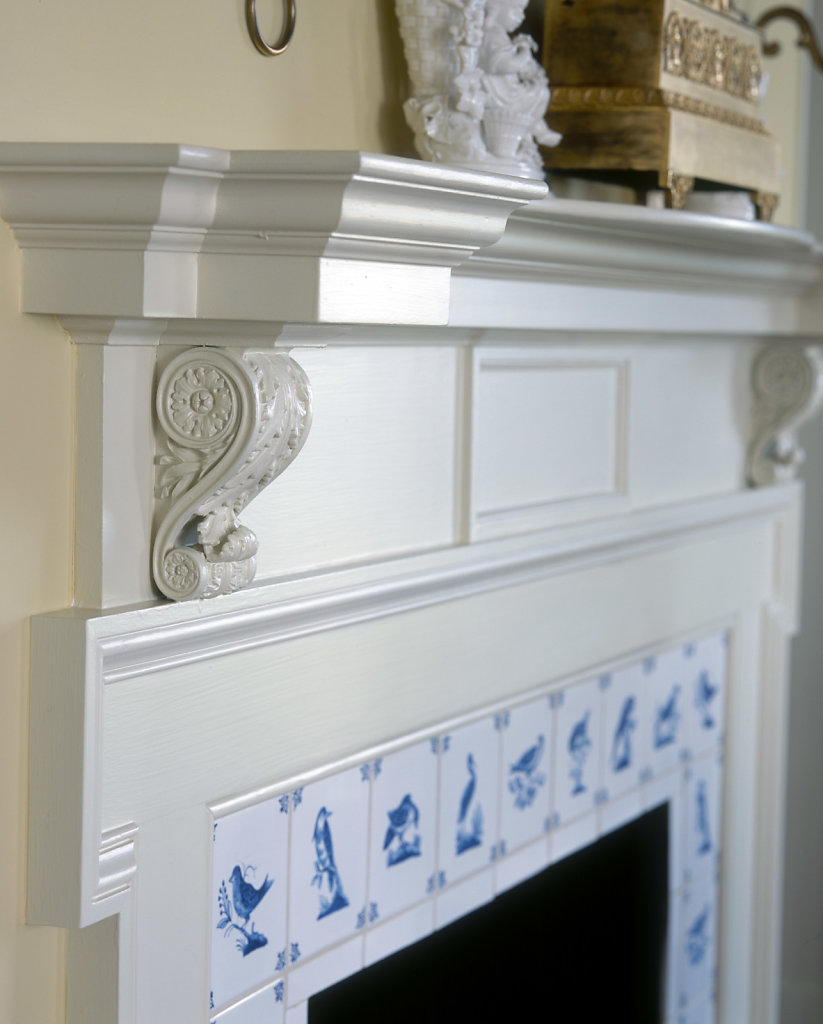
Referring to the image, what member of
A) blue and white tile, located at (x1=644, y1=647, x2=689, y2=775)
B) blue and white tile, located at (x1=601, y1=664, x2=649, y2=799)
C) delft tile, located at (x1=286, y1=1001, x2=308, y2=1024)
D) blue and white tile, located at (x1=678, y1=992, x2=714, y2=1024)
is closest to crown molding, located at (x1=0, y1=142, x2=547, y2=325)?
delft tile, located at (x1=286, y1=1001, x2=308, y2=1024)

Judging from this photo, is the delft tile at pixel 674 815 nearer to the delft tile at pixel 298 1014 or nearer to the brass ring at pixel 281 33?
the delft tile at pixel 298 1014

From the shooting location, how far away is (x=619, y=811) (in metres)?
1.78

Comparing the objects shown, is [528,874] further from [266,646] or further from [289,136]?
[289,136]

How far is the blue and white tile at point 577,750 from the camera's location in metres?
1.62

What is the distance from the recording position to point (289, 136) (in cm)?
112

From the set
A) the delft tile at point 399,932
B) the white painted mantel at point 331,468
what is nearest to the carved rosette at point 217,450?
the white painted mantel at point 331,468

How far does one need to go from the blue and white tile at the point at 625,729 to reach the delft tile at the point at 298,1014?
2.06ft

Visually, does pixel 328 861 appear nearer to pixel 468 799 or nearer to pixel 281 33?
pixel 468 799

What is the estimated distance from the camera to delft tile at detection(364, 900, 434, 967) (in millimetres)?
1305

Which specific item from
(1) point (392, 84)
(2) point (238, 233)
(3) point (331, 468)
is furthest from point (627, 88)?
(2) point (238, 233)

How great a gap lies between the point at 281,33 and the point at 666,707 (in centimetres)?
114

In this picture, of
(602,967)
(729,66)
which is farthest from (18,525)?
(602,967)

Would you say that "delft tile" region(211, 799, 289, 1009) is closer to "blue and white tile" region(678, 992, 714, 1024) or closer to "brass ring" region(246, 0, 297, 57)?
"brass ring" region(246, 0, 297, 57)

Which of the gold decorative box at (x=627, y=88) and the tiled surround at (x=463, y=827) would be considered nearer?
the tiled surround at (x=463, y=827)
